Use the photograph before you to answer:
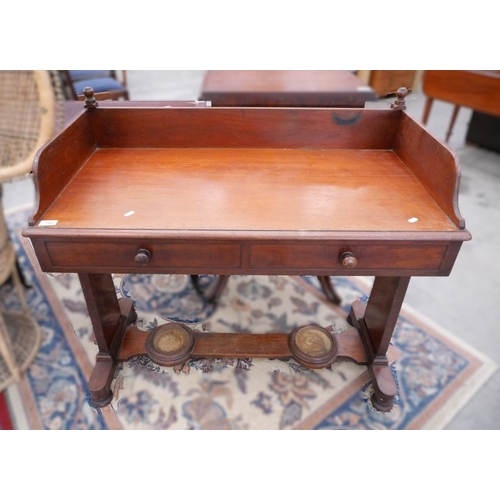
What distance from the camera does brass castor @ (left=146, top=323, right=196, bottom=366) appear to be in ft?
4.56

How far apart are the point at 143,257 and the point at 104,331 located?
0.57 m

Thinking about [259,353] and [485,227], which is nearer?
[259,353]

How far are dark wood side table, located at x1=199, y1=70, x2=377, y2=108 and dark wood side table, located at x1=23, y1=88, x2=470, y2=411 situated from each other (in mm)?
104

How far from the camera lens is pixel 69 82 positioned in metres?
2.46

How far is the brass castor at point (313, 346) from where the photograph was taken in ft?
4.57

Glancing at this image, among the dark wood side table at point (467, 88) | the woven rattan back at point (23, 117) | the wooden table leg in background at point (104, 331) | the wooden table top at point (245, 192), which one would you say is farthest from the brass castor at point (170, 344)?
the dark wood side table at point (467, 88)

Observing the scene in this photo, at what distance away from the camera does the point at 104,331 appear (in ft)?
4.45

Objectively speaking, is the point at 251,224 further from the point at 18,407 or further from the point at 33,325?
the point at 33,325

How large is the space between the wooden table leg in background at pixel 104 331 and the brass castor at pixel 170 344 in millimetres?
132

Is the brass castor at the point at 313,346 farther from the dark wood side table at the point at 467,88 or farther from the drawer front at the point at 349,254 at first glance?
the dark wood side table at the point at 467,88

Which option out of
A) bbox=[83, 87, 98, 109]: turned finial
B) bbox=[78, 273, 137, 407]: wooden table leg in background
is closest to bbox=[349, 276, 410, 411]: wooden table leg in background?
bbox=[78, 273, 137, 407]: wooden table leg in background

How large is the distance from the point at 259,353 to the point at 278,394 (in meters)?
0.22

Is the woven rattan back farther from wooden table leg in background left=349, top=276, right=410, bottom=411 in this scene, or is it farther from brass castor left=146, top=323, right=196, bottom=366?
wooden table leg in background left=349, top=276, right=410, bottom=411

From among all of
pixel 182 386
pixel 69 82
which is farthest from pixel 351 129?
pixel 69 82
